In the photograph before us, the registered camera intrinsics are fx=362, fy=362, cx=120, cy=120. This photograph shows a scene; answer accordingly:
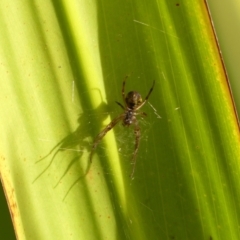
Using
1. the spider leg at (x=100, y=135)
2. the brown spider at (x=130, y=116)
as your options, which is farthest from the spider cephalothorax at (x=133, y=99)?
the spider leg at (x=100, y=135)

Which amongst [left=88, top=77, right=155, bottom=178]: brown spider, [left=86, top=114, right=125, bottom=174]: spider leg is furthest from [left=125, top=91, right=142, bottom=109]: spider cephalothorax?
[left=86, top=114, right=125, bottom=174]: spider leg

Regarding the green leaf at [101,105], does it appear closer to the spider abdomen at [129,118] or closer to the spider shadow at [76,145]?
the spider shadow at [76,145]

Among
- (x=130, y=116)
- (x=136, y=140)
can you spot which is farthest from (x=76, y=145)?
(x=130, y=116)

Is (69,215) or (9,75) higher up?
(9,75)

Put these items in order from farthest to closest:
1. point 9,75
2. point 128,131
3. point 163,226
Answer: point 128,131 < point 163,226 < point 9,75

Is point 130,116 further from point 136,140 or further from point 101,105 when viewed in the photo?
point 101,105

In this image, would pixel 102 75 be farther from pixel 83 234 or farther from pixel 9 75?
pixel 83 234

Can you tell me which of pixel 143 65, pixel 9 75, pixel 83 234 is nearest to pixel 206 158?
pixel 143 65

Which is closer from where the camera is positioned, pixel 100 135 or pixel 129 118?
pixel 100 135
